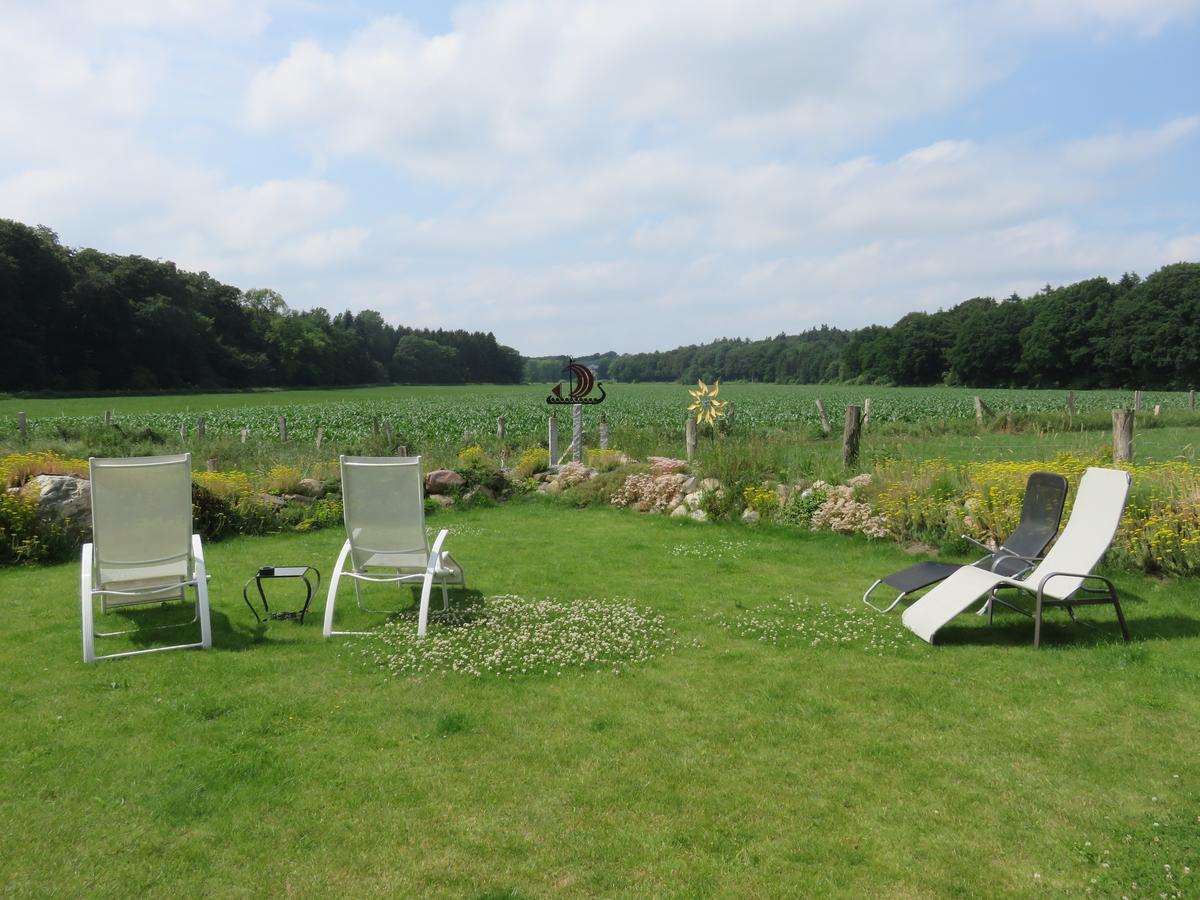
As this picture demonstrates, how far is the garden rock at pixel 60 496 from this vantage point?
339 inches

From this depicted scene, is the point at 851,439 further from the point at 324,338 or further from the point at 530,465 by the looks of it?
the point at 324,338

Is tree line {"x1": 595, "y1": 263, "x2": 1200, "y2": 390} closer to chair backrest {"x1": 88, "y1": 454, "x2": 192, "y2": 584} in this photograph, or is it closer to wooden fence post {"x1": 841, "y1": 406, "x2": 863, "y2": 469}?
wooden fence post {"x1": 841, "y1": 406, "x2": 863, "y2": 469}

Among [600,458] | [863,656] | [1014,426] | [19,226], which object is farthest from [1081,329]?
[19,226]

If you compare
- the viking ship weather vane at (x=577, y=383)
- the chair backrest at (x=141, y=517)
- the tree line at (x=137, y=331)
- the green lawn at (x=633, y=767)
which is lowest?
the green lawn at (x=633, y=767)

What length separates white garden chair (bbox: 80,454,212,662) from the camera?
5648 mm

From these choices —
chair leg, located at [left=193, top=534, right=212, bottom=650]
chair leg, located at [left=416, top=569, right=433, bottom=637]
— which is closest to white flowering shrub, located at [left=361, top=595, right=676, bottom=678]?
chair leg, located at [left=416, top=569, right=433, bottom=637]

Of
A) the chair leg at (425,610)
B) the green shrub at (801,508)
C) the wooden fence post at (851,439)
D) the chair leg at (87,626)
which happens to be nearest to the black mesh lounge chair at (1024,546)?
the green shrub at (801,508)

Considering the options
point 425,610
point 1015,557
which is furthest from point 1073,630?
point 425,610

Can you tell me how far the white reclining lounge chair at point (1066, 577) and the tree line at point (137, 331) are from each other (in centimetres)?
5891

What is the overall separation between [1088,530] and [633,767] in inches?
169

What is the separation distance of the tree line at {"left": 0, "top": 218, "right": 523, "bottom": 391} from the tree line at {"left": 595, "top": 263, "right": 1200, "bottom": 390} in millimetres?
33593

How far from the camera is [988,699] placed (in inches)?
175

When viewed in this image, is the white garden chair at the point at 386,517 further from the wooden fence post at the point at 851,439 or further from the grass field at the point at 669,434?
the wooden fence post at the point at 851,439

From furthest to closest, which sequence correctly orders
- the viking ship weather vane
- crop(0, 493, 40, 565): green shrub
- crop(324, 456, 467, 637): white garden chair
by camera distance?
the viking ship weather vane < crop(0, 493, 40, 565): green shrub < crop(324, 456, 467, 637): white garden chair
